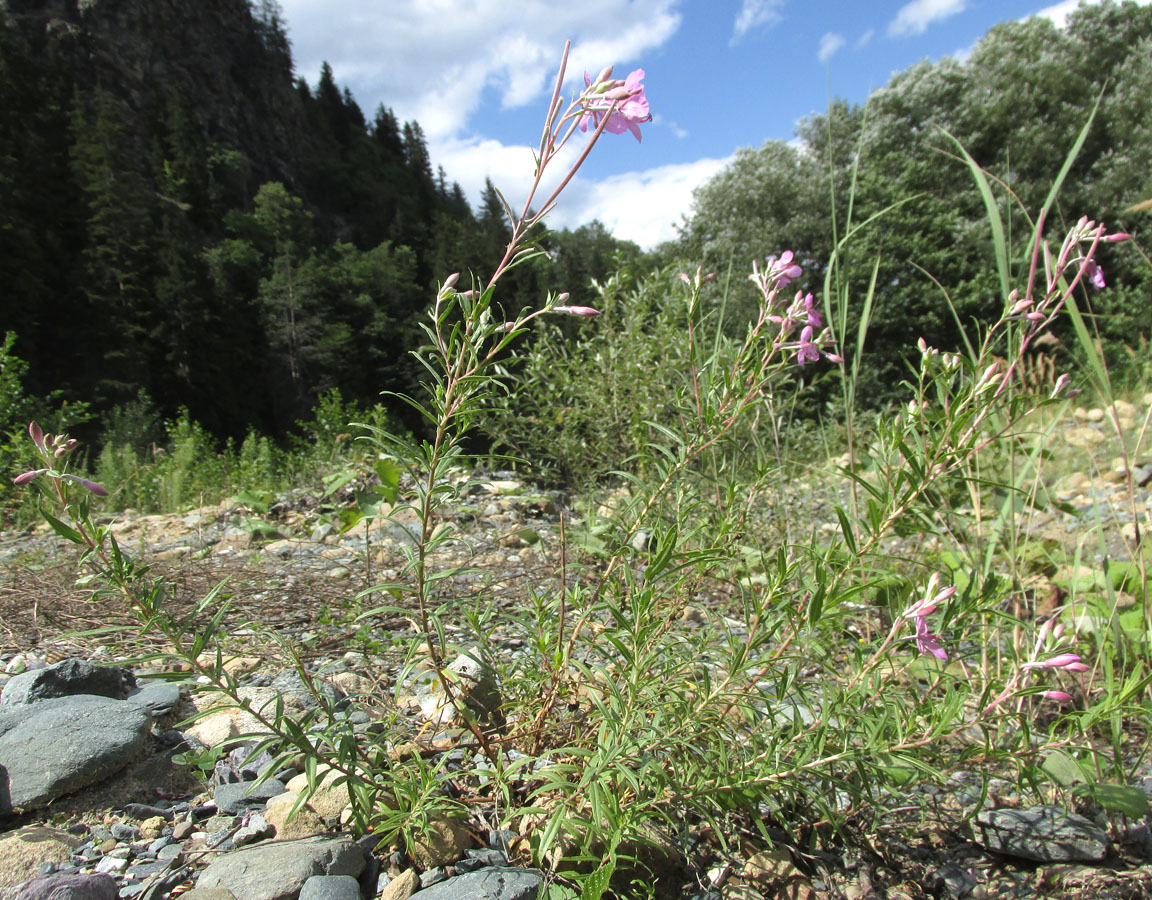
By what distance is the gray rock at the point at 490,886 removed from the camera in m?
1.12

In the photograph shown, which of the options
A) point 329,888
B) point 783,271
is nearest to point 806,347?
point 783,271

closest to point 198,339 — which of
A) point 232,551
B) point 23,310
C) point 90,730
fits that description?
point 23,310

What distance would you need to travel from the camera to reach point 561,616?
1383 mm

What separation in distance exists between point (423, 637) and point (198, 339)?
101 feet

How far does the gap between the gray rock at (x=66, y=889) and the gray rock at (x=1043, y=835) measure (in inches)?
72.2

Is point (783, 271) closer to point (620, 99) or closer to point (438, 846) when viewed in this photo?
point (620, 99)

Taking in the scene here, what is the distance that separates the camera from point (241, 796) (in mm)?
1435

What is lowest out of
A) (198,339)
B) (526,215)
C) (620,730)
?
(620,730)

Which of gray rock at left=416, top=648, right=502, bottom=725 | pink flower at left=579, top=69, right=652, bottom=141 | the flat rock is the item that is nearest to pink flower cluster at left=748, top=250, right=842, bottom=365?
pink flower at left=579, top=69, right=652, bottom=141

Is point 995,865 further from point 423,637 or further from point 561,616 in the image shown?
point 423,637

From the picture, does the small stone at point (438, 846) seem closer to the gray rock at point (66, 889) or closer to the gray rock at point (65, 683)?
the gray rock at point (66, 889)

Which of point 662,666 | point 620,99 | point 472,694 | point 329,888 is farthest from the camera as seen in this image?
point 472,694

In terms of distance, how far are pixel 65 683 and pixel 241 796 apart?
711mm

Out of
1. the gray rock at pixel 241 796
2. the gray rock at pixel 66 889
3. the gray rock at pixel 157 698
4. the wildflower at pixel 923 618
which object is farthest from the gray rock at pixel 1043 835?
the gray rock at pixel 157 698
